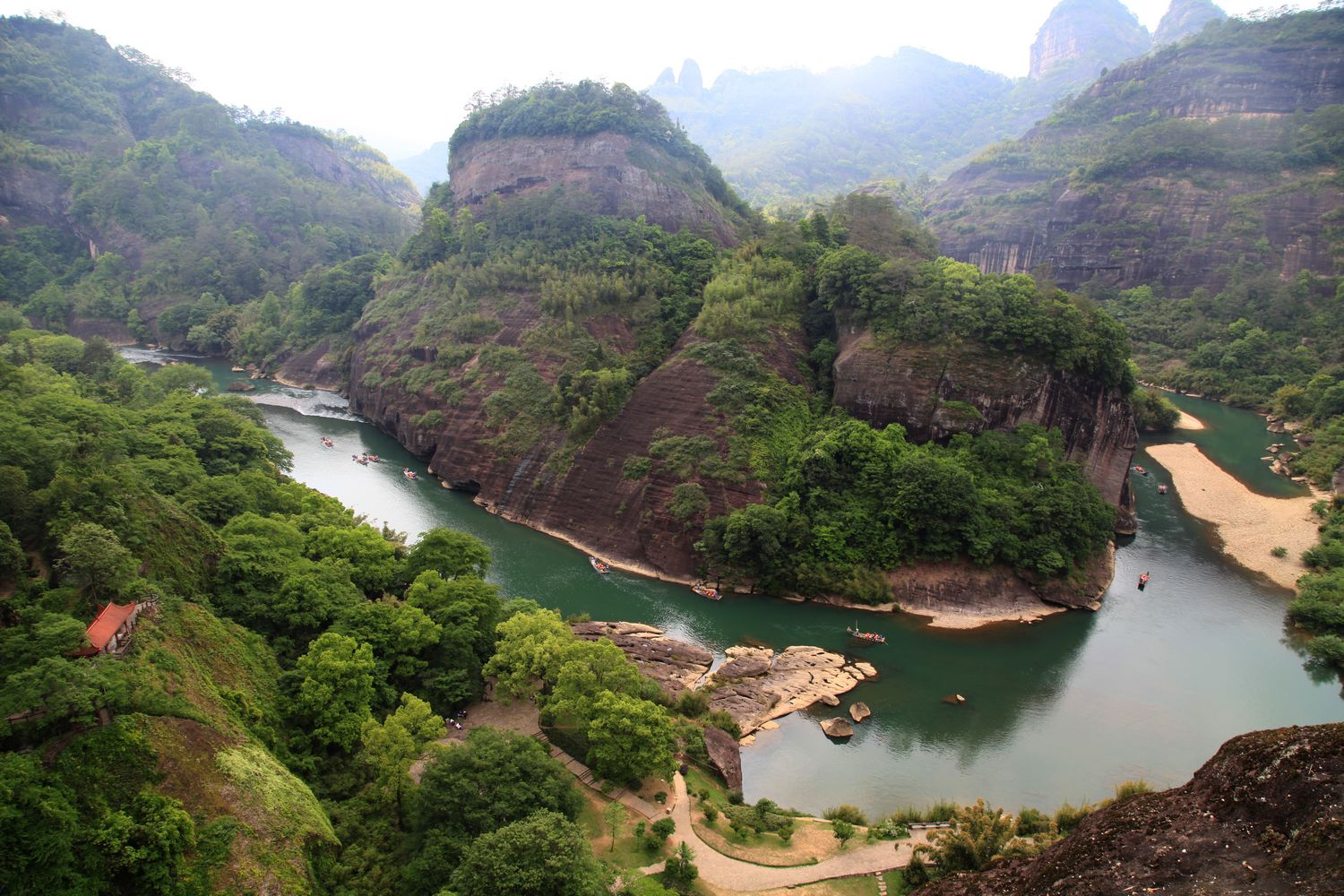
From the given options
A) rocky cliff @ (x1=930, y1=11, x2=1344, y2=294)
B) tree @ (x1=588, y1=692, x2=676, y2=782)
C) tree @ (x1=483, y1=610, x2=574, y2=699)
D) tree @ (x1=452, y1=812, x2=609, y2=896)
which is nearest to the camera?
tree @ (x1=452, y1=812, x2=609, y2=896)

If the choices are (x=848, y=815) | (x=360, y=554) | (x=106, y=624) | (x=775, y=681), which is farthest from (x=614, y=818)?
(x=360, y=554)

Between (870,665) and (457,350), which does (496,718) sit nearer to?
(870,665)

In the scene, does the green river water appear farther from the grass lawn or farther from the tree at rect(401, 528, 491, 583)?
the tree at rect(401, 528, 491, 583)

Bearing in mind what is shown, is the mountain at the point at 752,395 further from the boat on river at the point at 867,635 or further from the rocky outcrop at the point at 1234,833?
the rocky outcrop at the point at 1234,833

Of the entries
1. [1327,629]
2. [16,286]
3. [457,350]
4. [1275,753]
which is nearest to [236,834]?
[1275,753]

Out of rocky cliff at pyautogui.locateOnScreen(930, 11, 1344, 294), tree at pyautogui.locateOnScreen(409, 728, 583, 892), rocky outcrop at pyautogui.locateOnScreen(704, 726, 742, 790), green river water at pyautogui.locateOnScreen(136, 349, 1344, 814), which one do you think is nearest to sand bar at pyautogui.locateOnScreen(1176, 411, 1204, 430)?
rocky cliff at pyautogui.locateOnScreen(930, 11, 1344, 294)

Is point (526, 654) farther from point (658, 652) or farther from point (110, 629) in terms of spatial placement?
point (110, 629)
